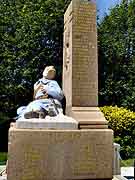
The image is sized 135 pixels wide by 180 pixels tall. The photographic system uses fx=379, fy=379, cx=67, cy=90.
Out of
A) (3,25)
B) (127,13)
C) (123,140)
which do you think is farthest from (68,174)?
(127,13)

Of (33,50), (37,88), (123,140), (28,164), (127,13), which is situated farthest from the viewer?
(127,13)

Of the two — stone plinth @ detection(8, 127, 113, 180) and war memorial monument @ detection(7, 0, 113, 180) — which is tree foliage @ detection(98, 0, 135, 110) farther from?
stone plinth @ detection(8, 127, 113, 180)

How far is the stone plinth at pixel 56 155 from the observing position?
6672mm

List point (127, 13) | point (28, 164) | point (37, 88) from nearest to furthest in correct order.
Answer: point (28, 164) < point (37, 88) < point (127, 13)

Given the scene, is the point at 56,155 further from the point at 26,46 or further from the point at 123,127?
the point at 26,46

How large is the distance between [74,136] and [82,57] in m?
1.68

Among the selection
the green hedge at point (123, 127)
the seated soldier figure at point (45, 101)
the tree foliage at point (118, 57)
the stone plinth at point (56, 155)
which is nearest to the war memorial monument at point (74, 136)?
the stone plinth at point (56, 155)

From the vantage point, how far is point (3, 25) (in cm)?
1839

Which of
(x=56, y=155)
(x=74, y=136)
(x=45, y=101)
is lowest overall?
(x=56, y=155)

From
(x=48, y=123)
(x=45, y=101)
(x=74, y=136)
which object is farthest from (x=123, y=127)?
(x=48, y=123)

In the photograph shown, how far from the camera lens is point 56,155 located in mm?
6750

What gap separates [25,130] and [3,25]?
12.5 metres

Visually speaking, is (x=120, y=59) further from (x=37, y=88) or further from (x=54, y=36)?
(x=37, y=88)

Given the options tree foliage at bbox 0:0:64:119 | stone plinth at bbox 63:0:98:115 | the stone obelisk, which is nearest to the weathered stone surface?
the stone obelisk
